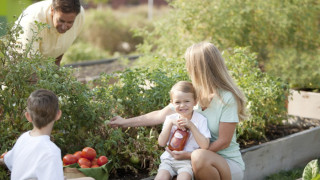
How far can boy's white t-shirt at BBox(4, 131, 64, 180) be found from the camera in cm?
278

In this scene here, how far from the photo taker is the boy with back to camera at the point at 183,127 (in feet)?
11.9

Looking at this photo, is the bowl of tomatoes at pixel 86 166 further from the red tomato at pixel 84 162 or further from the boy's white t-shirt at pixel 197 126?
the boy's white t-shirt at pixel 197 126

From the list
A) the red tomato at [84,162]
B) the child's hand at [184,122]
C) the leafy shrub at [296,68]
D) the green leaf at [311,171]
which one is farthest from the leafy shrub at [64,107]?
the leafy shrub at [296,68]

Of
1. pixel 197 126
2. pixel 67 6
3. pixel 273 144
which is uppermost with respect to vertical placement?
pixel 67 6

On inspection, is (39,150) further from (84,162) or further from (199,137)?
(199,137)

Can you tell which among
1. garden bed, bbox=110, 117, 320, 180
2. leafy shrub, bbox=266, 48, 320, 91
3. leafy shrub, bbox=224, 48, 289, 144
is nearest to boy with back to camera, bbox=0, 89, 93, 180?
garden bed, bbox=110, 117, 320, 180

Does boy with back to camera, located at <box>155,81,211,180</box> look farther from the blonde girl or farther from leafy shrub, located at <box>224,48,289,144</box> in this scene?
leafy shrub, located at <box>224,48,289,144</box>

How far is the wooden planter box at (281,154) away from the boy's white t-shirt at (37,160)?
238 cm

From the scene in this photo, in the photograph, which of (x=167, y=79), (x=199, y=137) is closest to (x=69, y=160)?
(x=199, y=137)

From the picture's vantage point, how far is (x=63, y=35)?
514cm

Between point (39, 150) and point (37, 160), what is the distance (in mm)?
60

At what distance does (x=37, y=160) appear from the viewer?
9.14 ft

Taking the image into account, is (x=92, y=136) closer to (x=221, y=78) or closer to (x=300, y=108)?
(x=221, y=78)

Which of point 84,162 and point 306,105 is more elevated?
point 84,162
